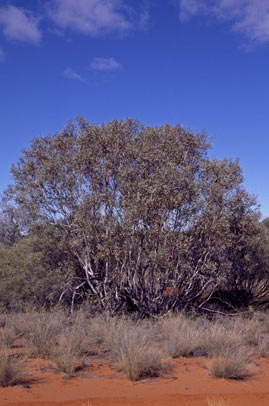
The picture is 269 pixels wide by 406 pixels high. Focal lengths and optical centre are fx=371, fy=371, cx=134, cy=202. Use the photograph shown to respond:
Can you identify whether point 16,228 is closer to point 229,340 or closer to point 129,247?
point 129,247

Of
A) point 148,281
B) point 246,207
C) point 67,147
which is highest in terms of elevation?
point 67,147

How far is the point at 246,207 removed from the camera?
12836mm

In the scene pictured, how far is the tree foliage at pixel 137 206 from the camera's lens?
10812 mm

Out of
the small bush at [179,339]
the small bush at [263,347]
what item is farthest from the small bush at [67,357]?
the small bush at [263,347]

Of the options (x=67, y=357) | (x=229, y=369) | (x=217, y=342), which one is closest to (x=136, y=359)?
(x=67, y=357)

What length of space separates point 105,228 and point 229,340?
4588 millimetres

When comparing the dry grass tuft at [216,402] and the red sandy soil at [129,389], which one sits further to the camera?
the red sandy soil at [129,389]

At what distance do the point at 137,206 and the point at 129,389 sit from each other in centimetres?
537

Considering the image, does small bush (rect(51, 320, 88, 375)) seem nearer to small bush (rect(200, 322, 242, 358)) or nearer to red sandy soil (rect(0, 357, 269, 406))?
red sandy soil (rect(0, 357, 269, 406))

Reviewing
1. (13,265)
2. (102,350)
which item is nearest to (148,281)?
(102,350)

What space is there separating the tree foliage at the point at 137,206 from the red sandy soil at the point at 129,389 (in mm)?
4022

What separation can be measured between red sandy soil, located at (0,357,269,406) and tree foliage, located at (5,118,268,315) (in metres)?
4.02

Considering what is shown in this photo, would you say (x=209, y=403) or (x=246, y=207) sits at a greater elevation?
(x=246, y=207)

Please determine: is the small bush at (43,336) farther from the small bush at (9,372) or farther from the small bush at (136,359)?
the small bush at (136,359)
